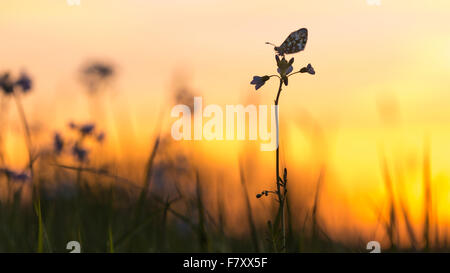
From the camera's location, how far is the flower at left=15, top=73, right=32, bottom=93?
5473 mm

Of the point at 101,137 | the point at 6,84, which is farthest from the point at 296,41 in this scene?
the point at 6,84

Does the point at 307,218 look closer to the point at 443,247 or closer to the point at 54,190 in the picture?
the point at 443,247

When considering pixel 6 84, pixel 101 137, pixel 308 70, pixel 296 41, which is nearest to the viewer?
pixel 296 41

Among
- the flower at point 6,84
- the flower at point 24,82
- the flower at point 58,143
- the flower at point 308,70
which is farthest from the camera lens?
the flower at point 58,143

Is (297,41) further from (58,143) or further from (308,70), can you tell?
(58,143)

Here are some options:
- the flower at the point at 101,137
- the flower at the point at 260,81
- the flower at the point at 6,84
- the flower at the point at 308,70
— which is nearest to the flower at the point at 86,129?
the flower at the point at 101,137

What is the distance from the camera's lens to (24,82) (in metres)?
5.62

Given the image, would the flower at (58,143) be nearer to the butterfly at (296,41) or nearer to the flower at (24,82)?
the flower at (24,82)

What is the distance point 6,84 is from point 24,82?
0.38 meters

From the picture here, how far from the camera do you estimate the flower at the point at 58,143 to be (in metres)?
5.94

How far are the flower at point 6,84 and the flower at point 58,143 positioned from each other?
2.89 ft

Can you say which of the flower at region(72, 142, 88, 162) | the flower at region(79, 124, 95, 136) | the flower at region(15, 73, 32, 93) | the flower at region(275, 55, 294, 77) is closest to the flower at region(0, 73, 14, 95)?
the flower at region(15, 73, 32, 93)
